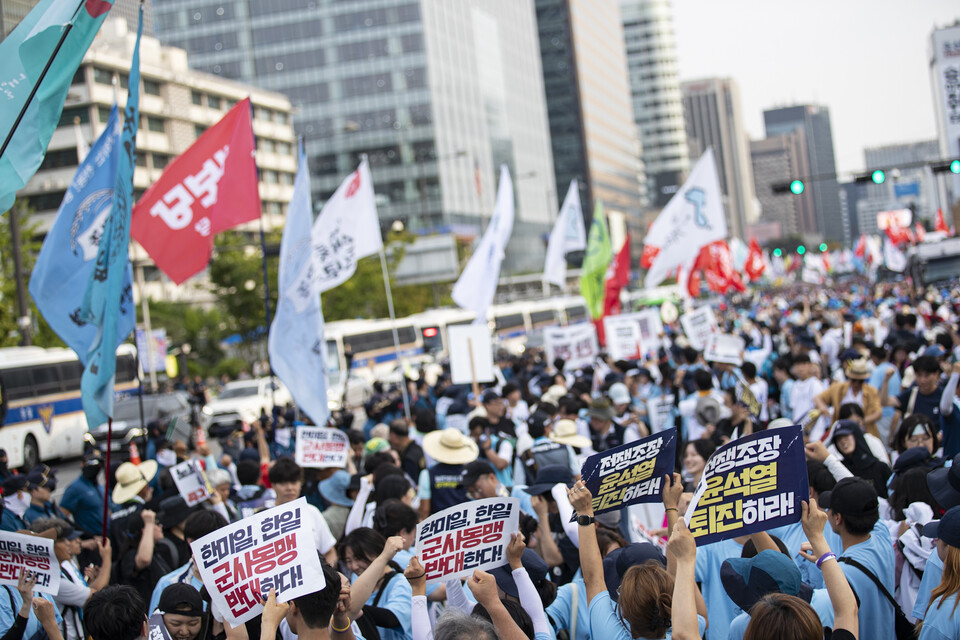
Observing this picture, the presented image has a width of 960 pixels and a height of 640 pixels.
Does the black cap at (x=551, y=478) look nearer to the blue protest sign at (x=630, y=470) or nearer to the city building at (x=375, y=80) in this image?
the blue protest sign at (x=630, y=470)

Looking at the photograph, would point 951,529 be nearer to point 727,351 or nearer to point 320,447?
point 320,447

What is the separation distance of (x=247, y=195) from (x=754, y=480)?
8285 mm

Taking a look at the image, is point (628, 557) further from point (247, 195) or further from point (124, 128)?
point (247, 195)

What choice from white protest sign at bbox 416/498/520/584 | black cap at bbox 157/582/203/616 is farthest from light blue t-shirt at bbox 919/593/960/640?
black cap at bbox 157/582/203/616

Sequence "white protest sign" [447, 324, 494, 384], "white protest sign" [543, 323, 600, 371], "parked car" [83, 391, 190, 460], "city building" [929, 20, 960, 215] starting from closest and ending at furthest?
"white protest sign" [447, 324, 494, 384] < "white protest sign" [543, 323, 600, 371] < "city building" [929, 20, 960, 215] < "parked car" [83, 391, 190, 460]

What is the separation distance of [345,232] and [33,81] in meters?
7.25

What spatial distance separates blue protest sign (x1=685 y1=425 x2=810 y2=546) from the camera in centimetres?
396

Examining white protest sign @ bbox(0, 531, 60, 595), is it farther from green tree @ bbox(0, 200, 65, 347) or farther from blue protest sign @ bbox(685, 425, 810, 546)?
green tree @ bbox(0, 200, 65, 347)

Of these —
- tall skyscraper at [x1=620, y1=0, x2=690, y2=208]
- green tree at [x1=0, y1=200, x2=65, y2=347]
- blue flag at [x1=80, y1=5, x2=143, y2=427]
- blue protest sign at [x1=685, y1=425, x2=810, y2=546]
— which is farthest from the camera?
tall skyscraper at [x1=620, y1=0, x2=690, y2=208]

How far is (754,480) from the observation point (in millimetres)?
A: 4016

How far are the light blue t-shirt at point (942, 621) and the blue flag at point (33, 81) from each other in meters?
5.14

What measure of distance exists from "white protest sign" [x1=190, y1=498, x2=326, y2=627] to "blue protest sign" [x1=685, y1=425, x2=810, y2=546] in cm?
161

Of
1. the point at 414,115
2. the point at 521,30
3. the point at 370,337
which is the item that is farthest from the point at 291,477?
the point at 521,30

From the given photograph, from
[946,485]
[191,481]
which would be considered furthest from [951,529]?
[191,481]
